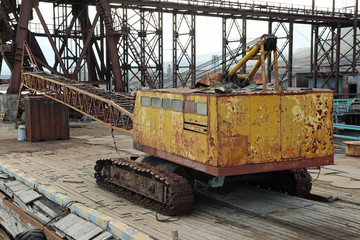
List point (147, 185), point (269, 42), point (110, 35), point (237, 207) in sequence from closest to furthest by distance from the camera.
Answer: point (269, 42)
point (147, 185)
point (237, 207)
point (110, 35)

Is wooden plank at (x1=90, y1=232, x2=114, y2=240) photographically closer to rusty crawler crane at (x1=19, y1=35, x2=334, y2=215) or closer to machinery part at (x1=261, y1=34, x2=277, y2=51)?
rusty crawler crane at (x1=19, y1=35, x2=334, y2=215)

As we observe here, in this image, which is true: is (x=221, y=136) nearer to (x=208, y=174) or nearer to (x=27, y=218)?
(x=208, y=174)

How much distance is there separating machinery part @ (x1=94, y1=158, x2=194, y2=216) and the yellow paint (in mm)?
754

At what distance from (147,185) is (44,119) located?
12.4 m

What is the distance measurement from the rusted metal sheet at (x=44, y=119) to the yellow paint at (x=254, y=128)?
12390 mm

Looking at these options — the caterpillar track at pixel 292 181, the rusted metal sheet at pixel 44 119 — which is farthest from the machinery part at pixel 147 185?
the rusted metal sheet at pixel 44 119

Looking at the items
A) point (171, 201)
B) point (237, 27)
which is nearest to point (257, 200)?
point (171, 201)

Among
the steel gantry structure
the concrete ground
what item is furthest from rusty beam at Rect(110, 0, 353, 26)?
the concrete ground

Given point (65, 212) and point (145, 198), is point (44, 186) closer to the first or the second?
point (65, 212)

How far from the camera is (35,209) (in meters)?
12.6

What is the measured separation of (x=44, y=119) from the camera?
72.2ft

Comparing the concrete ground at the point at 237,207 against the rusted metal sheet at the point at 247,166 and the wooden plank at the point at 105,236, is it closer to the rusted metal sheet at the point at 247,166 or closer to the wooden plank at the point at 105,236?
the wooden plank at the point at 105,236

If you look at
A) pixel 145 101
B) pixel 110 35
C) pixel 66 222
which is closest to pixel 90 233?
pixel 66 222

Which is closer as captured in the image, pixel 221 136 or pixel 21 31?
pixel 221 136
